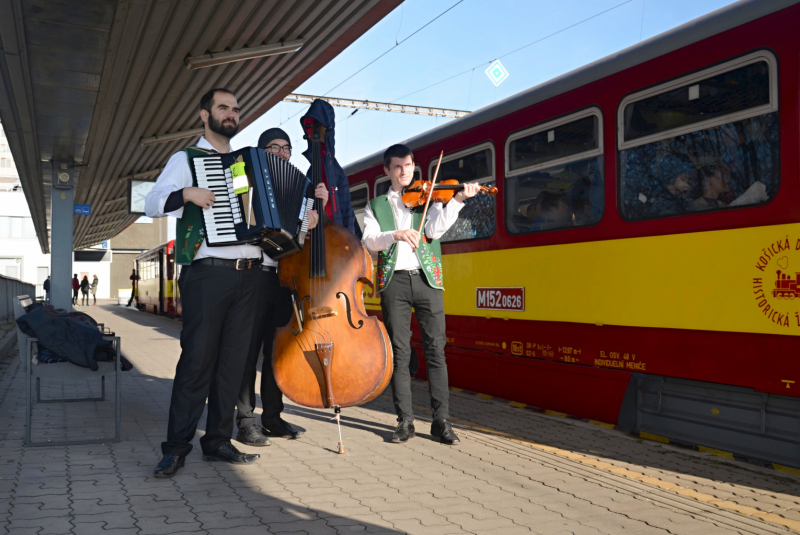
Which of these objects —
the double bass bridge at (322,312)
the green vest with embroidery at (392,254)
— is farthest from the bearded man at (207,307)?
the green vest with embroidery at (392,254)

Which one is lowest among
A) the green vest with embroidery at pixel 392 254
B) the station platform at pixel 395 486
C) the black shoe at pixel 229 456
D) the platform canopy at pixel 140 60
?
the station platform at pixel 395 486

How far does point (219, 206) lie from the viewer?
13.2ft

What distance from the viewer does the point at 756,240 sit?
14.3 feet

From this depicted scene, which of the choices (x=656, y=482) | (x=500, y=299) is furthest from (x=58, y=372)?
(x=656, y=482)

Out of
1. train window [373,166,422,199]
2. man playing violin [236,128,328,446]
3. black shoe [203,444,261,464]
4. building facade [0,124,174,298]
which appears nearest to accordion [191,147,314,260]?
man playing violin [236,128,328,446]

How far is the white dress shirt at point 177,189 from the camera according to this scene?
13.6 ft

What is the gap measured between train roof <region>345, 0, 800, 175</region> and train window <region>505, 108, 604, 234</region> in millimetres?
286

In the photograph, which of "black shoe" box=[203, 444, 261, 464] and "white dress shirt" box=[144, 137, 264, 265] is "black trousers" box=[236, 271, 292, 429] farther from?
"black shoe" box=[203, 444, 261, 464]

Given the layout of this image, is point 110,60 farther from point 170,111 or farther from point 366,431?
point 366,431

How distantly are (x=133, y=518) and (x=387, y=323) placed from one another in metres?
2.35

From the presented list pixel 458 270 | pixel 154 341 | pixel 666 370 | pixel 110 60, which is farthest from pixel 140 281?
pixel 666 370

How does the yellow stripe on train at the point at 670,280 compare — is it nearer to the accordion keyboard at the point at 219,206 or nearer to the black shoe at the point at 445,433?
the black shoe at the point at 445,433

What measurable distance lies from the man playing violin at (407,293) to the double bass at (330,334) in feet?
1.75

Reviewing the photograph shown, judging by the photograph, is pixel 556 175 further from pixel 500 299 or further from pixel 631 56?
pixel 500 299
